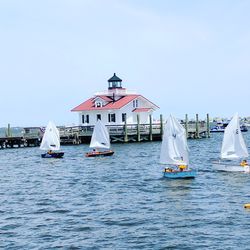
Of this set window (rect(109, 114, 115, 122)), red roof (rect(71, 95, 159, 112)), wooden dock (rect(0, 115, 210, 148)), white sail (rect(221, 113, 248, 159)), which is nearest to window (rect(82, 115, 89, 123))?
red roof (rect(71, 95, 159, 112))

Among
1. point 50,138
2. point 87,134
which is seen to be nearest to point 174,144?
point 50,138

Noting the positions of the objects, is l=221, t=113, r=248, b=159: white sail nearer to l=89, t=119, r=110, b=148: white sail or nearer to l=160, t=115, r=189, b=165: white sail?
l=160, t=115, r=189, b=165: white sail

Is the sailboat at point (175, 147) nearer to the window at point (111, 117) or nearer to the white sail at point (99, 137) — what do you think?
the white sail at point (99, 137)

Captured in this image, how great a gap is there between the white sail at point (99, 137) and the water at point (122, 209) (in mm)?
12745

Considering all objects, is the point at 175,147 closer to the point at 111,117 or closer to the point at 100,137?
the point at 100,137

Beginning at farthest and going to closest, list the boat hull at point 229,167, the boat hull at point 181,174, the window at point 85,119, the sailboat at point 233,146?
the window at point 85,119
the sailboat at point 233,146
the boat hull at point 229,167
the boat hull at point 181,174

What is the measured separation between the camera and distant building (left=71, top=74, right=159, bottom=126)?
88000 mm

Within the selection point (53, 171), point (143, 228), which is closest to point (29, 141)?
point (53, 171)

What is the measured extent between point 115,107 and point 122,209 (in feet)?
182

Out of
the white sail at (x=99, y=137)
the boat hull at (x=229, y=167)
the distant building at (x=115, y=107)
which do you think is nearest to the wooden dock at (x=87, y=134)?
the distant building at (x=115, y=107)

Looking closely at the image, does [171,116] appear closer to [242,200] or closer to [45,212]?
[242,200]

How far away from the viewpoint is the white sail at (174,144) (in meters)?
44.0

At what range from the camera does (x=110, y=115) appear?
8844cm

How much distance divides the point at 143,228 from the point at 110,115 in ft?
202
